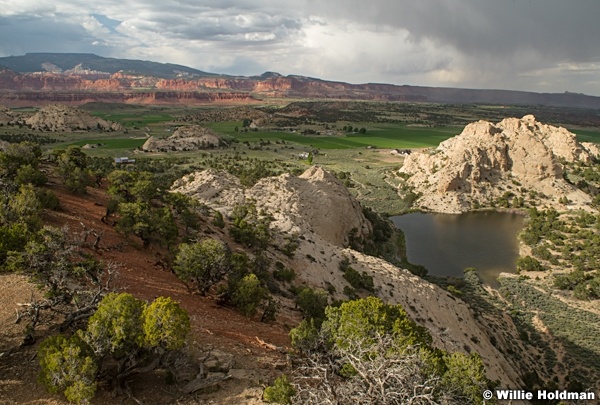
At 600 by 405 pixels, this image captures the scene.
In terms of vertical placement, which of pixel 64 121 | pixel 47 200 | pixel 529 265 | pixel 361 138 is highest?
pixel 361 138

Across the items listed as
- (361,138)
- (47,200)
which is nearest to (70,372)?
(47,200)

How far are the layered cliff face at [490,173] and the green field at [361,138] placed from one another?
4708 centimetres

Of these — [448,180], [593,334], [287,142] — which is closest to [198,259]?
[593,334]

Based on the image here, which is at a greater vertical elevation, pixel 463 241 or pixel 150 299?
pixel 150 299

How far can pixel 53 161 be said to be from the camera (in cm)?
3806

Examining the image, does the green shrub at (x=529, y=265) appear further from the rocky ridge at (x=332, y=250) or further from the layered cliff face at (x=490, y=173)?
the layered cliff face at (x=490, y=173)

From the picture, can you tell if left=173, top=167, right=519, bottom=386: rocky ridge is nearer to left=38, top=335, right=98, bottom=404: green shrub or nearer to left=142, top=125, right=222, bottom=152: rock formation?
left=38, top=335, right=98, bottom=404: green shrub

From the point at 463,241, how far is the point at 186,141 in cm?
8033

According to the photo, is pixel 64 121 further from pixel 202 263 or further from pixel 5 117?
pixel 202 263

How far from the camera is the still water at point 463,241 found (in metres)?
48.2

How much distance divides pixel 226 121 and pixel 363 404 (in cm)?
17828

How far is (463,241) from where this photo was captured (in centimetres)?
5688

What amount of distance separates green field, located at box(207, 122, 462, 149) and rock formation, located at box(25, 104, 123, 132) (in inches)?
1649

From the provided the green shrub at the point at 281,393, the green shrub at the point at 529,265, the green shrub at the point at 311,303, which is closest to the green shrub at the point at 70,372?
the green shrub at the point at 281,393
